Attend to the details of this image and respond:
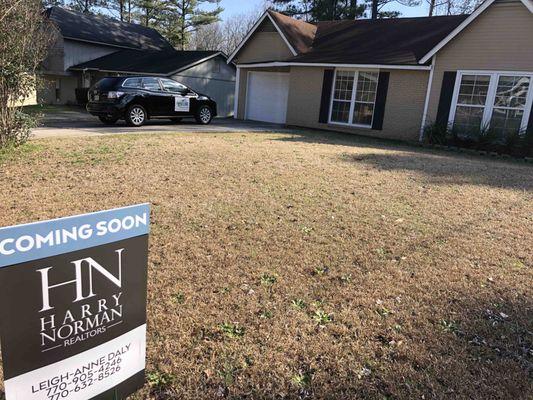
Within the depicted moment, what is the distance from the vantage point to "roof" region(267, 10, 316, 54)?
1869 cm

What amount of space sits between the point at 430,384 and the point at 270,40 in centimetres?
1871

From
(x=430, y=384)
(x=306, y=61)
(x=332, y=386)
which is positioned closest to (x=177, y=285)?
(x=332, y=386)

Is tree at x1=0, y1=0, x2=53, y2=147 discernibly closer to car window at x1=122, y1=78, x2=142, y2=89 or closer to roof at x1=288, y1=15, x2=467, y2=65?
car window at x1=122, y1=78, x2=142, y2=89

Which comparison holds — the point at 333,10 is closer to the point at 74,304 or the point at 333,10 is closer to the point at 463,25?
the point at 463,25

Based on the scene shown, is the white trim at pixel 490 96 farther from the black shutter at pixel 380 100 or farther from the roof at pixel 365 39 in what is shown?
the black shutter at pixel 380 100

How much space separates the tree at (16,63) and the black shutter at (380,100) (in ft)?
37.1

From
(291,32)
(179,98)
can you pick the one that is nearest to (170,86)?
(179,98)

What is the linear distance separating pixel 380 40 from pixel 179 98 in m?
8.40

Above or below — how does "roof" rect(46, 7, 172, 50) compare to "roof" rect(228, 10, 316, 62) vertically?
above

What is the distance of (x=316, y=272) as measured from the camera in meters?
4.17

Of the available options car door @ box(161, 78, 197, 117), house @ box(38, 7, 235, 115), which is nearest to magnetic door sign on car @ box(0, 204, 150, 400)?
car door @ box(161, 78, 197, 117)

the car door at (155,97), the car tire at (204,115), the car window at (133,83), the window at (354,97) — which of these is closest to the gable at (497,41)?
the window at (354,97)

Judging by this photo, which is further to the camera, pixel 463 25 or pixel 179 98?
pixel 179 98

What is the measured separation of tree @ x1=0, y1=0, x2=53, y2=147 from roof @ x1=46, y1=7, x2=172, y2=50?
872 inches
